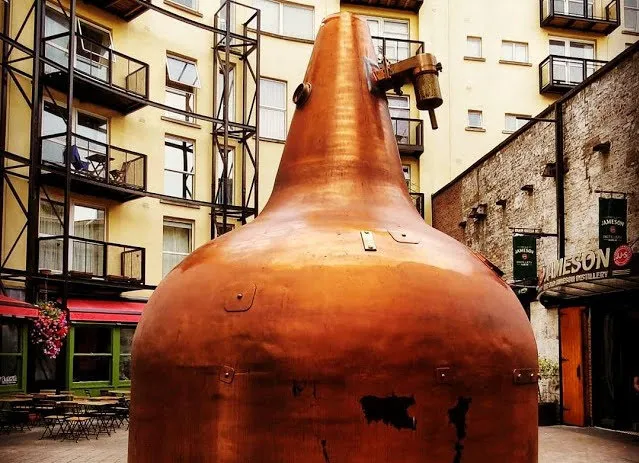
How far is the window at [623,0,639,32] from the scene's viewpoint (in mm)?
33625

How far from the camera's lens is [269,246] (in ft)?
15.7

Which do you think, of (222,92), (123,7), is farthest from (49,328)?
(222,92)

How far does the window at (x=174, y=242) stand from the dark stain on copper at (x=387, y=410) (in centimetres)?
2196

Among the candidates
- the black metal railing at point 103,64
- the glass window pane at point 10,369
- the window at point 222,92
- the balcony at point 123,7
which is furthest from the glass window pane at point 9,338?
the window at point 222,92

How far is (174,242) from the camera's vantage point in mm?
26281

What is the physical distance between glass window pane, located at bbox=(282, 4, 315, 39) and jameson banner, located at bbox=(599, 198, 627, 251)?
17.2m

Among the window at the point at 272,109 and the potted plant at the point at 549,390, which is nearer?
the potted plant at the point at 549,390

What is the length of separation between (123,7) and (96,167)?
5104mm

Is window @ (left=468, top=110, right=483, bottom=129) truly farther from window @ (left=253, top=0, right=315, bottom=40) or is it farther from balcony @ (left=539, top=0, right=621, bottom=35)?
window @ (left=253, top=0, right=315, bottom=40)

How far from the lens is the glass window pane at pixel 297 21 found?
29.8m

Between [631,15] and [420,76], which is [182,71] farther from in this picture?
[420,76]

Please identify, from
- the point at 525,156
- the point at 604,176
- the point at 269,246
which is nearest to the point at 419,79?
the point at 269,246

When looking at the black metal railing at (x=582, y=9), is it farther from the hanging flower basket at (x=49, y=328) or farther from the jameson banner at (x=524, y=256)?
the hanging flower basket at (x=49, y=328)

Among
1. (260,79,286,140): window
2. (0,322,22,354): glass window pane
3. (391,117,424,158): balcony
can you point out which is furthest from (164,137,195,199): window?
(391,117,424,158): balcony
